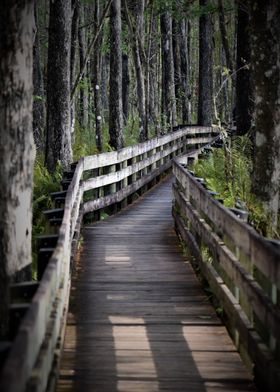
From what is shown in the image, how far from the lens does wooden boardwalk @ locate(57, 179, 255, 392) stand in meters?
5.45

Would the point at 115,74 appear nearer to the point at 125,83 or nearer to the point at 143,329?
the point at 143,329

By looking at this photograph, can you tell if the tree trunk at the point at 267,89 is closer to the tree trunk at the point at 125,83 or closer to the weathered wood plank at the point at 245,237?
the weathered wood plank at the point at 245,237

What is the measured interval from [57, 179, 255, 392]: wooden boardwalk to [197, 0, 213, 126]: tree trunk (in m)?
19.2

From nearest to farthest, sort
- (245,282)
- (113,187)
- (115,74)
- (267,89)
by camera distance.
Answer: (245,282) < (267,89) < (113,187) < (115,74)

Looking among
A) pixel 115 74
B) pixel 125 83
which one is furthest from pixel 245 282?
pixel 125 83

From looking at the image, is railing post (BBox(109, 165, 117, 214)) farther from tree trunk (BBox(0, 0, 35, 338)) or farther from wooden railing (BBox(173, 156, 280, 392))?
tree trunk (BBox(0, 0, 35, 338))

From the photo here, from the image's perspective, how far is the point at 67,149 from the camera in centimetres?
1434

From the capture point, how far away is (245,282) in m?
5.66

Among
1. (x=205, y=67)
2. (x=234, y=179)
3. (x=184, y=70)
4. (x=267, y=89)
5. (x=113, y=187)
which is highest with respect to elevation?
(x=184, y=70)

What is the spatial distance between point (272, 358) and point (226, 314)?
1.82m

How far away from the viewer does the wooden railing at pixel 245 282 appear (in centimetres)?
481

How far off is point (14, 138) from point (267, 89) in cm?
527

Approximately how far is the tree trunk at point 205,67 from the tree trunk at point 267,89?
18866 millimetres

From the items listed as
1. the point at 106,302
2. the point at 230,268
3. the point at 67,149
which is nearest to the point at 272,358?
the point at 230,268
